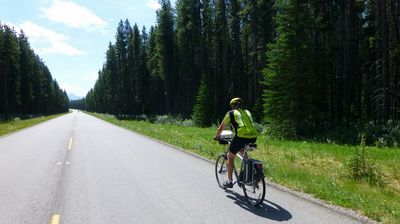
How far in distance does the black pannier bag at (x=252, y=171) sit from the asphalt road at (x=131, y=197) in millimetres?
503

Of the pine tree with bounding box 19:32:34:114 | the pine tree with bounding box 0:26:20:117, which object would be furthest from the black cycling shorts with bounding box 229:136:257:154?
the pine tree with bounding box 19:32:34:114

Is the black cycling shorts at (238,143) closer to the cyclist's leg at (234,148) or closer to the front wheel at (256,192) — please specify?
the cyclist's leg at (234,148)

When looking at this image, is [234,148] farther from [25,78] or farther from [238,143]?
[25,78]

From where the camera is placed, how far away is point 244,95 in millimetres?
61031

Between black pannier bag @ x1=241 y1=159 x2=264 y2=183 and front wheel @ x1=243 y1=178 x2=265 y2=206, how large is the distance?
87 millimetres

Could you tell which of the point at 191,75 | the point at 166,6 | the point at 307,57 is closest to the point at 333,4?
the point at 307,57

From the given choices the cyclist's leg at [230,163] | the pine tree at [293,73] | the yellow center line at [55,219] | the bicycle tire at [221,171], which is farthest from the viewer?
the pine tree at [293,73]

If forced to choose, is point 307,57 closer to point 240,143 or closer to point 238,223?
point 240,143

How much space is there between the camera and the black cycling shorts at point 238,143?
326 inches

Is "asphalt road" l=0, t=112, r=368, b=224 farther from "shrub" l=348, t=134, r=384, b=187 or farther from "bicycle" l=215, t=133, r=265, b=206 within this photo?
"shrub" l=348, t=134, r=384, b=187

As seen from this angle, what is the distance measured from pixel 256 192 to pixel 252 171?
1.38 feet

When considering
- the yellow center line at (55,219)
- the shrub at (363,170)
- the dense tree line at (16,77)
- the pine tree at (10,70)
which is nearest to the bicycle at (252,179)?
the yellow center line at (55,219)

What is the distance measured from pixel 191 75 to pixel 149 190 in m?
51.2

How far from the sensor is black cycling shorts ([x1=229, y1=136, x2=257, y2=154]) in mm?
8273
